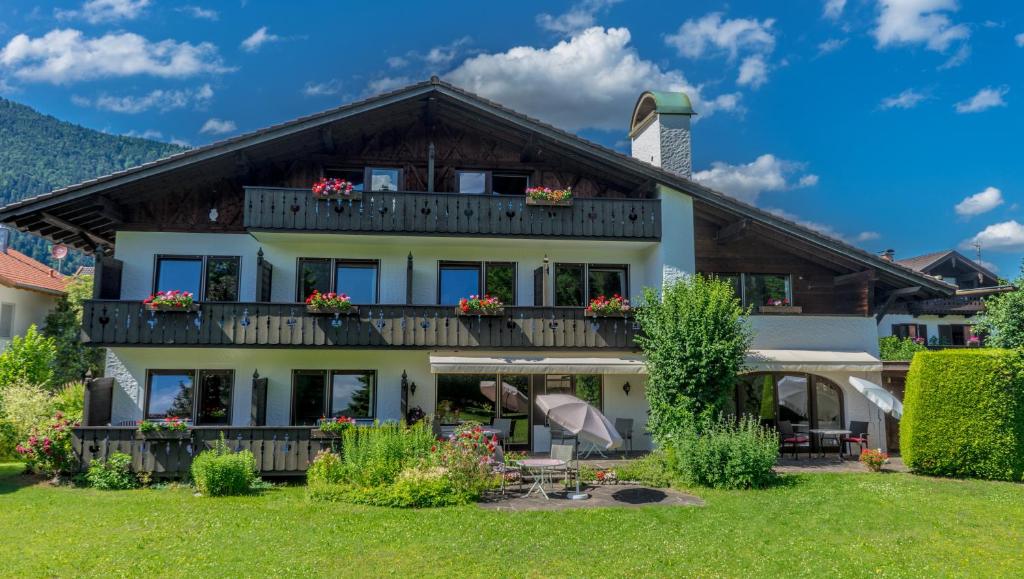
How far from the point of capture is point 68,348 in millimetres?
27172

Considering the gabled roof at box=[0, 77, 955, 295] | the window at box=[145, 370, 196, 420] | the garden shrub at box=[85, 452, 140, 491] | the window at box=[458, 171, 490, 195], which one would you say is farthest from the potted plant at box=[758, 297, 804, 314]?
the garden shrub at box=[85, 452, 140, 491]

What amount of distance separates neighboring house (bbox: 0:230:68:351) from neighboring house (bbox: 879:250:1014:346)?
33.6 m

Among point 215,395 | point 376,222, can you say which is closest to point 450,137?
point 376,222

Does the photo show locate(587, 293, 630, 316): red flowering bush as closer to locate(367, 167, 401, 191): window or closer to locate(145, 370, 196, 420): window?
locate(367, 167, 401, 191): window

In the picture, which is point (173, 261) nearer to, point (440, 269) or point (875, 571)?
point (440, 269)

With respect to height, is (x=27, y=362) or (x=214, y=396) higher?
(x=27, y=362)

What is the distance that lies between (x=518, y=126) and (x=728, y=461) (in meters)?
10.9

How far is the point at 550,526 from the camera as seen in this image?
36.7 feet

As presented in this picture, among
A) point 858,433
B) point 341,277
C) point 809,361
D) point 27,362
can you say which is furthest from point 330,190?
point 858,433

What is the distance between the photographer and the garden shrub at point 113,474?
14627mm

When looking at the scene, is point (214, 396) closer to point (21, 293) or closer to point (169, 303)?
point (169, 303)

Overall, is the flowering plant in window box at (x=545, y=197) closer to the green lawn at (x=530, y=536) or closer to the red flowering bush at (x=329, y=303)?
the red flowering bush at (x=329, y=303)

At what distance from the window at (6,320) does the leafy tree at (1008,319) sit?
3580 centimetres

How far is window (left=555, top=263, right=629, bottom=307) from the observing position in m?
20.4
